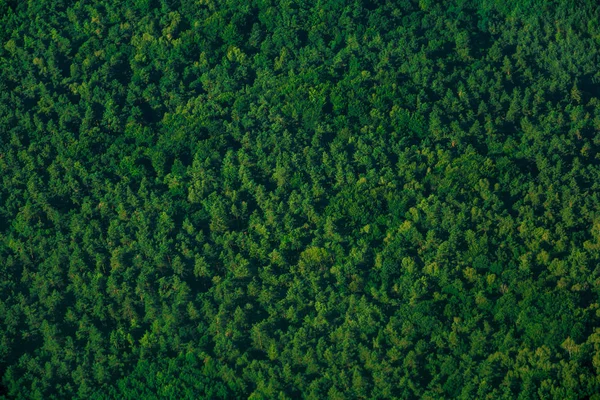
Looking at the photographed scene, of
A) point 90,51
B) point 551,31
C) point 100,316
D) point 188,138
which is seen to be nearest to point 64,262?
point 100,316

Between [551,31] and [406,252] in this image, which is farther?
[551,31]

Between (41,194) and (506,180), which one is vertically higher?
(41,194)

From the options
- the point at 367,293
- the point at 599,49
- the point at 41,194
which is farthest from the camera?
the point at 599,49

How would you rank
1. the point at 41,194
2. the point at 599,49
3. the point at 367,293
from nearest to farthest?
the point at 367,293
the point at 41,194
the point at 599,49

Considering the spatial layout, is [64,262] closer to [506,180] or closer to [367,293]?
[367,293]

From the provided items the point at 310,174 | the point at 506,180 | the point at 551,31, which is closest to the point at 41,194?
the point at 310,174

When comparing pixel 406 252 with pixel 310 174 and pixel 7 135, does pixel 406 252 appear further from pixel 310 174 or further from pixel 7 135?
pixel 7 135
